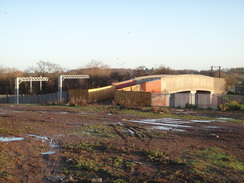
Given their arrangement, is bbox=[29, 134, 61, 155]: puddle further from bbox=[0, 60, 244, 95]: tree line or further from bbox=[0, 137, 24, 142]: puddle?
bbox=[0, 60, 244, 95]: tree line

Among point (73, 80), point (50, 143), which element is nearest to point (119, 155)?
point (50, 143)

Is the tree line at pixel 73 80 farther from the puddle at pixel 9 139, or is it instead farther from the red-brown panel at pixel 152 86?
the puddle at pixel 9 139

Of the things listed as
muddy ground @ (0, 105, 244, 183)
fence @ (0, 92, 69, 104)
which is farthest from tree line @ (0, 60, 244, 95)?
muddy ground @ (0, 105, 244, 183)

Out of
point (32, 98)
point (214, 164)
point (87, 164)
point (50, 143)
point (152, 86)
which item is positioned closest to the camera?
point (87, 164)

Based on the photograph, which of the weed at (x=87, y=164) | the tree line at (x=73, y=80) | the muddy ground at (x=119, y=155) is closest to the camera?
the muddy ground at (x=119, y=155)

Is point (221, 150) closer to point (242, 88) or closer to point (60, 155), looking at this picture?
point (60, 155)

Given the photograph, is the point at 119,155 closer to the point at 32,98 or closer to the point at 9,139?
the point at 9,139

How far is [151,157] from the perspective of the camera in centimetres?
1027

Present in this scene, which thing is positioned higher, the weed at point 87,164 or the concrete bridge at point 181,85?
the concrete bridge at point 181,85

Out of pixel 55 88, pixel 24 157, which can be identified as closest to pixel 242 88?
pixel 55 88

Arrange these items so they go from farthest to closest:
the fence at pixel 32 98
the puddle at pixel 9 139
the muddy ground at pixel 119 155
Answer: the fence at pixel 32 98, the puddle at pixel 9 139, the muddy ground at pixel 119 155

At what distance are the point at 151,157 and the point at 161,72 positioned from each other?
66373 mm

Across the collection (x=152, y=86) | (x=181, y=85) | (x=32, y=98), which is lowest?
(x=32, y=98)

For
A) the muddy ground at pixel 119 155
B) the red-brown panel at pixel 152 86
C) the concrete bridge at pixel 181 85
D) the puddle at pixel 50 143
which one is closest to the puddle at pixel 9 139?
the muddy ground at pixel 119 155
